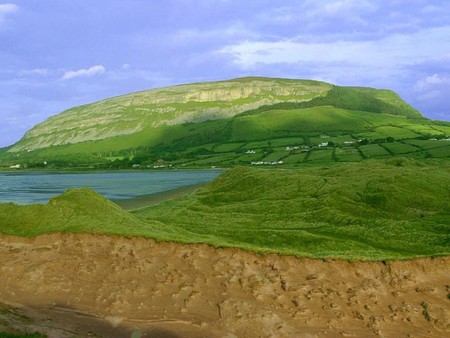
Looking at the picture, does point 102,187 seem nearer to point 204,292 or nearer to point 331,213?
Answer: point 331,213

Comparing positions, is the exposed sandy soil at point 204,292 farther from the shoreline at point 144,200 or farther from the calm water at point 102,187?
the calm water at point 102,187

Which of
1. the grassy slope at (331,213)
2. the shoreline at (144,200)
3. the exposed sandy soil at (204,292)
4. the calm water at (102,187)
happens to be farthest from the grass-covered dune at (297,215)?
the calm water at (102,187)

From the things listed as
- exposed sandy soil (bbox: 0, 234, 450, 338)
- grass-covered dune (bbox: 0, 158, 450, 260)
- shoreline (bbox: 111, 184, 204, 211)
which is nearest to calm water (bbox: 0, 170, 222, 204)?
shoreline (bbox: 111, 184, 204, 211)

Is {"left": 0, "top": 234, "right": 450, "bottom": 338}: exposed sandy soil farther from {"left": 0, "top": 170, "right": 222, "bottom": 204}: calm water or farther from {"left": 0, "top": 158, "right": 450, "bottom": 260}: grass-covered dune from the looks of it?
{"left": 0, "top": 170, "right": 222, "bottom": 204}: calm water

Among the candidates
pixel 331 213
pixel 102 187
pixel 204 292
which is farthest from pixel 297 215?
pixel 102 187

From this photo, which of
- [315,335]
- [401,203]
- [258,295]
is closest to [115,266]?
[258,295]

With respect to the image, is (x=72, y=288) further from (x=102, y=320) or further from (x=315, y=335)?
(x=315, y=335)

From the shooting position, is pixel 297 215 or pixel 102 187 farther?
pixel 102 187
